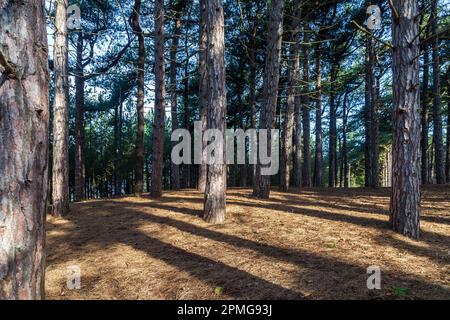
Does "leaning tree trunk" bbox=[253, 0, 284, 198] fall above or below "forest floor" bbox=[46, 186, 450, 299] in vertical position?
above

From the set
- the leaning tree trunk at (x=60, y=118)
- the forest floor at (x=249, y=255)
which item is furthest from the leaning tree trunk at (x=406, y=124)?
the leaning tree trunk at (x=60, y=118)

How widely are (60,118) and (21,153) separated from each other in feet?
20.4

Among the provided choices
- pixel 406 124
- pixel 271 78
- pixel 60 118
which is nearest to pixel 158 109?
pixel 60 118

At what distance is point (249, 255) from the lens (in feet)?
14.3

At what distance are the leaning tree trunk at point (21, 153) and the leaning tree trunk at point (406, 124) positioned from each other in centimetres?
563

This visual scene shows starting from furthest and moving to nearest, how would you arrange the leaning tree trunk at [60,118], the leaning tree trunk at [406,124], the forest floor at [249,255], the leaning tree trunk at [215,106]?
the leaning tree trunk at [60,118] → the leaning tree trunk at [215,106] → the leaning tree trunk at [406,124] → the forest floor at [249,255]

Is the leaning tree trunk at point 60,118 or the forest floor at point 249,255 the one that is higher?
the leaning tree trunk at point 60,118

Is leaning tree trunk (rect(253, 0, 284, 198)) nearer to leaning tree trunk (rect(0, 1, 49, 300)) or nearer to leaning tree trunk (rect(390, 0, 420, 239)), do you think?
leaning tree trunk (rect(390, 0, 420, 239))

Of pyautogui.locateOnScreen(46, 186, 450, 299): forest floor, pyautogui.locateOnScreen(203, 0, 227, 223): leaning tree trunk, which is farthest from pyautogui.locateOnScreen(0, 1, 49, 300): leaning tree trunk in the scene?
pyautogui.locateOnScreen(203, 0, 227, 223): leaning tree trunk

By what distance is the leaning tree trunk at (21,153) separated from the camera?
7.09ft

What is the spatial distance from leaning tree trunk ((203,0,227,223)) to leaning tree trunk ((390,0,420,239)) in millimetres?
3468

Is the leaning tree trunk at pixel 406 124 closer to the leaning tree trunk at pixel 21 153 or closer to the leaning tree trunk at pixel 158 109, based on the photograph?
the leaning tree trunk at pixel 21 153

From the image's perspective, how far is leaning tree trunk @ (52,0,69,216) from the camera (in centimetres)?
746
